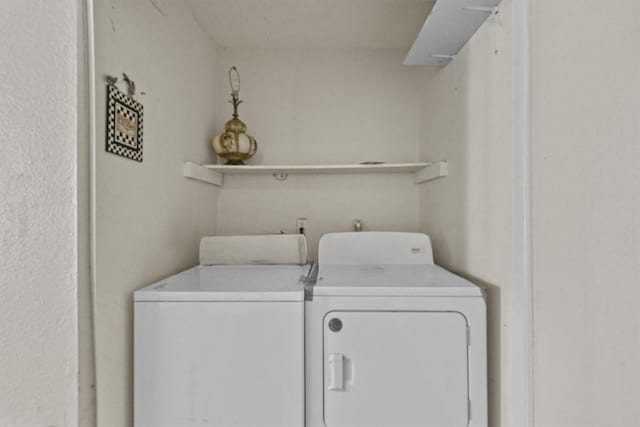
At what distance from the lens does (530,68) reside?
100 cm

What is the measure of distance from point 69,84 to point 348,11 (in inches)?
56.1

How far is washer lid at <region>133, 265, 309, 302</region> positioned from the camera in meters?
1.14

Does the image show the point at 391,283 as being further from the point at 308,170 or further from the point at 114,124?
the point at 114,124

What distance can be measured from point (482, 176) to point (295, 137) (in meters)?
1.29

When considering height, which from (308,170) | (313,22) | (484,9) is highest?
(313,22)

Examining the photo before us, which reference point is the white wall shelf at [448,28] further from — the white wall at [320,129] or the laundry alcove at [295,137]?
the white wall at [320,129]

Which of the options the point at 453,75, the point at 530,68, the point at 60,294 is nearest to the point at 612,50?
the point at 530,68

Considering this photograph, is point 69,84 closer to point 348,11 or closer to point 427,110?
point 348,11

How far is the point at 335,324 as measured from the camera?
45.1 inches

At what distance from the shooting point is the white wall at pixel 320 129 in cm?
221

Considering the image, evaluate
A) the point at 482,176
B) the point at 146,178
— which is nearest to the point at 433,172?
the point at 482,176

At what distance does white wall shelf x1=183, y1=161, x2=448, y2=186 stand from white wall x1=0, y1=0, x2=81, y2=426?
68 cm

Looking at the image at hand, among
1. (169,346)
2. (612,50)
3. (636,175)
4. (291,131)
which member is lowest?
(169,346)

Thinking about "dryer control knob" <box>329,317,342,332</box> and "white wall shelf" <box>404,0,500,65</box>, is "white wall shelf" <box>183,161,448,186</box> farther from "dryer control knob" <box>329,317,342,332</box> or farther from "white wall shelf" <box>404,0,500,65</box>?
"dryer control knob" <box>329,317,342,332</box>
